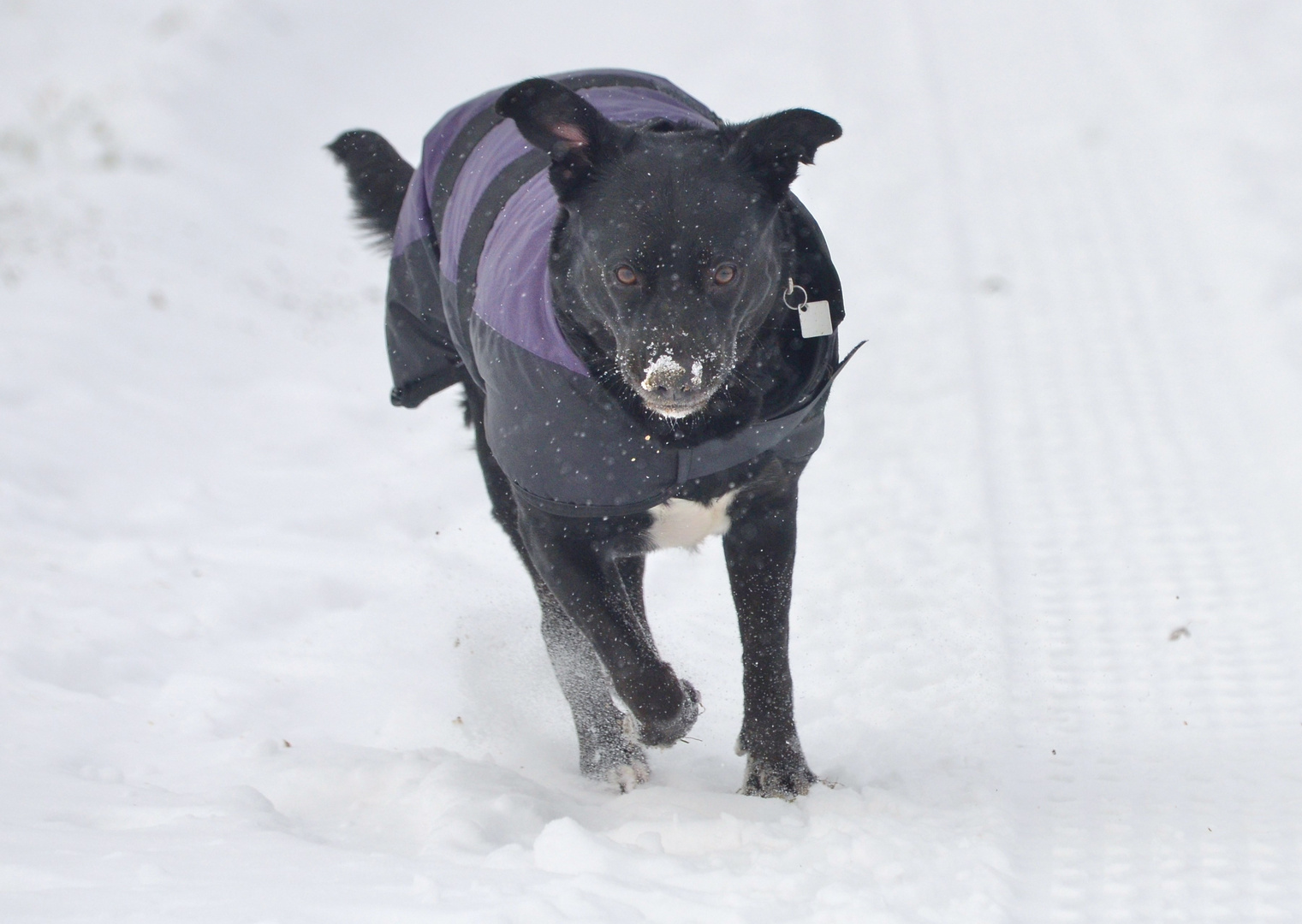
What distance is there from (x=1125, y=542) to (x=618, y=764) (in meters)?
1.94

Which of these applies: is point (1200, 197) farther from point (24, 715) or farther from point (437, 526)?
point (24, 715)

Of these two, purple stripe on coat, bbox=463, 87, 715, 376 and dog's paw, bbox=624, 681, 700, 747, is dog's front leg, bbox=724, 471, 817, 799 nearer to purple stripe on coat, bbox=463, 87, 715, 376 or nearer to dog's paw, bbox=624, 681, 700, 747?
dog's paw, bbox=624, 681, 700, 747

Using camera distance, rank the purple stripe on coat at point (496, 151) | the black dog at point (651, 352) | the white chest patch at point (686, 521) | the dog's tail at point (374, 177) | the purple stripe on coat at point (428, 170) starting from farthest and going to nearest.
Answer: the dog's tail at point (374, 177) < the purple stripe on coat at point (428, 170) < the purple stripe on coat at point (496, 151) < the white chest patch at point (686, 521) < the black dog at point (651, 352)

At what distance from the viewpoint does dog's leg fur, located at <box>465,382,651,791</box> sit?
11.0 ft

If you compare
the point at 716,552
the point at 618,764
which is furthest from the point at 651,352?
the point at 716,552

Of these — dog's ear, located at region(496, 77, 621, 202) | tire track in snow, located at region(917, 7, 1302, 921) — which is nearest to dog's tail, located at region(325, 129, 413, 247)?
dog's ear, located at region(496, 77, 621, 202)

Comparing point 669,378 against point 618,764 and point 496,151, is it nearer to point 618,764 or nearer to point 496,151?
point 496,151

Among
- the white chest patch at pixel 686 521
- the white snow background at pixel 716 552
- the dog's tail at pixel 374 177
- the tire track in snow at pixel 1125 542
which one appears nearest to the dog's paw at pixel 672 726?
the white snow background at pixel 716 552

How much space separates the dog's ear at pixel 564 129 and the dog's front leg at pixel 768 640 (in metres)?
0.89

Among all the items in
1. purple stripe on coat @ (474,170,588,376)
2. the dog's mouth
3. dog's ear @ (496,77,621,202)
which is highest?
dog's ear @ (496,77,621,202)

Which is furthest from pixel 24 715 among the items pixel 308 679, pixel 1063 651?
pixel 1063 651

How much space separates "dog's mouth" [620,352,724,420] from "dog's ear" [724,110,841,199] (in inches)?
19.2

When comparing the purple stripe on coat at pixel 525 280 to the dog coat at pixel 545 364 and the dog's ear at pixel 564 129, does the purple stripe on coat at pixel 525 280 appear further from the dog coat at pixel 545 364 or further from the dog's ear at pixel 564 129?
the dog's ear at pixel 564 129

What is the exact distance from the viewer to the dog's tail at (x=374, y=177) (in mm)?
3979
